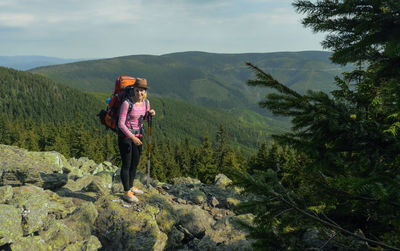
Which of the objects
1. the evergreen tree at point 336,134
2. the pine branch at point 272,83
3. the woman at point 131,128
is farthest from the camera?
the woman at point 131,128

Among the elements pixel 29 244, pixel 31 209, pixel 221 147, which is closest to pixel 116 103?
pixel 31 209

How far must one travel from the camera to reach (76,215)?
319 inches

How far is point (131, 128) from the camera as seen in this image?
8180 mm

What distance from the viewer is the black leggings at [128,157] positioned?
27.2 ft

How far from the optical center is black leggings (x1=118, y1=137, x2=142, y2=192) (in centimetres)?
830

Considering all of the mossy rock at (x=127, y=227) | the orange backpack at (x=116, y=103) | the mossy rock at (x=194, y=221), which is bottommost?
the mossy rock at (x=194, y=221)

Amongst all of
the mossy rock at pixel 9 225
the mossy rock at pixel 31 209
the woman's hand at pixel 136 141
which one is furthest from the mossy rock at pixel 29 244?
the woman's hand at pixel 136 141

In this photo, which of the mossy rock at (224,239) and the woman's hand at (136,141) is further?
the woman's hand at (136,141)

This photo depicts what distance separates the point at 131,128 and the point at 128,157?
1054 mm

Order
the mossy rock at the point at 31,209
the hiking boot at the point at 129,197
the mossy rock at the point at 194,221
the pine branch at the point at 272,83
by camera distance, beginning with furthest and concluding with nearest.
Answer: the mossy rock at the point at 194,221 < the hiking boot at the point at 129,197 < the mossy rock at the point at 31,209 < the pine branch at the point at 272,83

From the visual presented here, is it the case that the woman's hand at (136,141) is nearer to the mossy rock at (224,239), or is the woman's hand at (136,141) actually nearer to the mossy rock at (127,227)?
the mossy rock at (127,227)

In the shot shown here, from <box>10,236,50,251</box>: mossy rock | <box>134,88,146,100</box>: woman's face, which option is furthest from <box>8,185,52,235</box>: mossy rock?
<box>134,88,146,100</box>: woman's face

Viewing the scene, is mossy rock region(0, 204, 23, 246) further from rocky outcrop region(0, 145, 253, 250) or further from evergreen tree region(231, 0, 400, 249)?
evergreen tree region(231, 0, 400, 249)

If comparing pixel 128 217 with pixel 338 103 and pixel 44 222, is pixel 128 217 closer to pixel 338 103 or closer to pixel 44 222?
pixel 44 222
